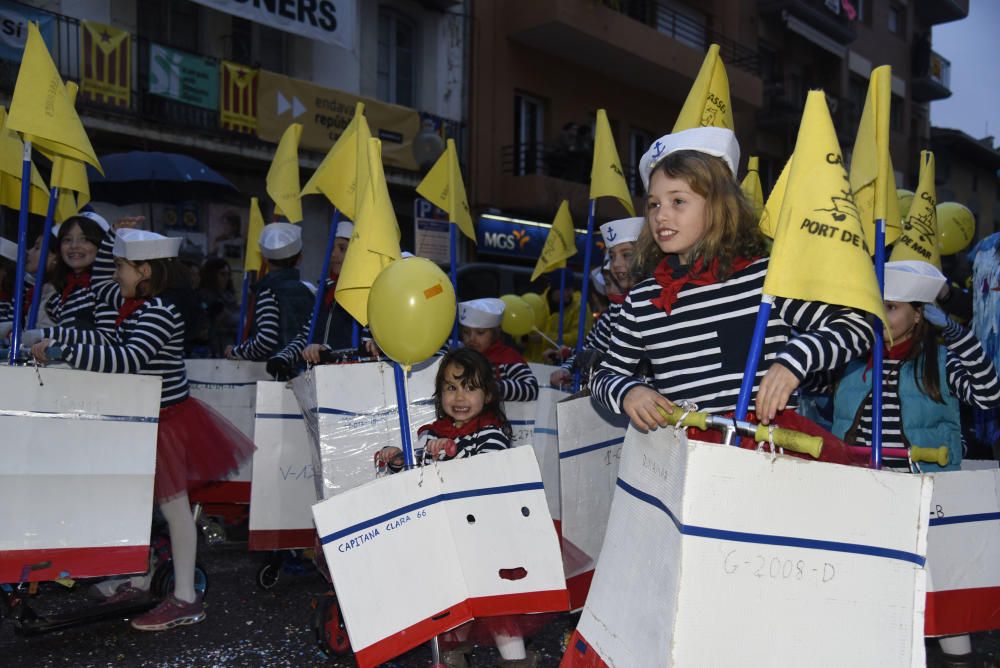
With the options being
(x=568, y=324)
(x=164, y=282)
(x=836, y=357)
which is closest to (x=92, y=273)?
(x=164, y=282)

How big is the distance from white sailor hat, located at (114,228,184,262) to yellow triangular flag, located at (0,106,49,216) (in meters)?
0.93

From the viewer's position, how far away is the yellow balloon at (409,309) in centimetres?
300

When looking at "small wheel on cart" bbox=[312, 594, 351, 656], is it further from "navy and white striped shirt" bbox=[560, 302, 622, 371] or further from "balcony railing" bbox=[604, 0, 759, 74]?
"balcony railing" bbox=[604, 0, 759, 74]

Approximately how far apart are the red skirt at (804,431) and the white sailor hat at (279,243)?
3.69m

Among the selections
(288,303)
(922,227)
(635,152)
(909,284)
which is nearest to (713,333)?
(909,284)

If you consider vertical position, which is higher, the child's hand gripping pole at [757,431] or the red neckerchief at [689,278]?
the red neckerchief at [689,278]

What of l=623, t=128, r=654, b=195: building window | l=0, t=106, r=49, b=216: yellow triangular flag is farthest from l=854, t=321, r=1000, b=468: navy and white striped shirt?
l=623, t=128, r=654, b=195: building window

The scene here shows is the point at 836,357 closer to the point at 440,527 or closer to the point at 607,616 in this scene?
the point at 607,616

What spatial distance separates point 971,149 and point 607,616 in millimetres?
33938

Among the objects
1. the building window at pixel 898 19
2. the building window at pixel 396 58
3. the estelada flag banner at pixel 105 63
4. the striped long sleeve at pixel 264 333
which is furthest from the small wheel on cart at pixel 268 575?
the building window at pixel 898 19

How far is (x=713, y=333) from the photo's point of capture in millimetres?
2314

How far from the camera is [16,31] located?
9.87 meters

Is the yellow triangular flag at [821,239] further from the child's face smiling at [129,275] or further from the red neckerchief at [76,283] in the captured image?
the red neckerchief at [76,283]

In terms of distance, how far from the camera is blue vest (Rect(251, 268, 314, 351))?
5.20m
